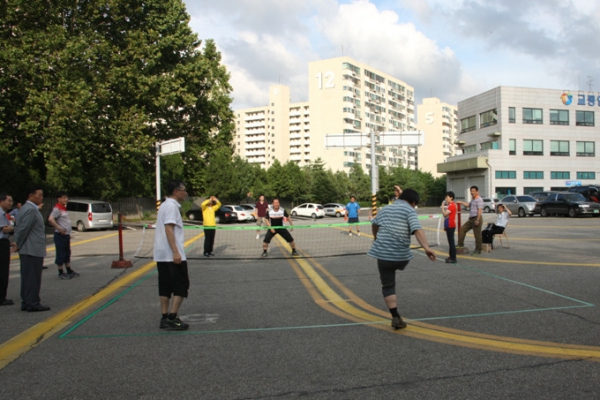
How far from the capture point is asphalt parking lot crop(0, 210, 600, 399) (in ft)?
13.0

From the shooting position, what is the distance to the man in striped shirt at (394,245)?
5.72 m

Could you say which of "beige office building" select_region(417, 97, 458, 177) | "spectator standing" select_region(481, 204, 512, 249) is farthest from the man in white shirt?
"beige office building" select_region(417, 97, 458, 177)

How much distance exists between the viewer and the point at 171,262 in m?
5.89

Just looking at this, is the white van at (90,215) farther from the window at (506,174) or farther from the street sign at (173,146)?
the window at (506,174)

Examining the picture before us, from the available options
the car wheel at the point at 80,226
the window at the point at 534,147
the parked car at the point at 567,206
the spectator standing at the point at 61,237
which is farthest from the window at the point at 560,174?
the spectator standing at the point at 61,237

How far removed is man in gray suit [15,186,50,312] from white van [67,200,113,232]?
21.9 m

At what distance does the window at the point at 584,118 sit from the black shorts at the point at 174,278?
71693 millimetres

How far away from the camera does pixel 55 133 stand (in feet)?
87.1

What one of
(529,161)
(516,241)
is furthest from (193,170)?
(529,161)

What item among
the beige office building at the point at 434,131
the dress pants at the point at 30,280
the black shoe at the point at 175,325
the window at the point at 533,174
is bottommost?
the black shoe at the point at 175,325

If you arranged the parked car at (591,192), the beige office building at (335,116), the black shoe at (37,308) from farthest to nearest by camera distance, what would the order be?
the beige office building at (335,116), the parked car at (591,192), the black shoe at (37,308)

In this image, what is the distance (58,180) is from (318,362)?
106 ft

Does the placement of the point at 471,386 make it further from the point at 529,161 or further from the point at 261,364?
the point at 529,161

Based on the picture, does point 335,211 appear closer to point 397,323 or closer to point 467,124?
point 467,124
